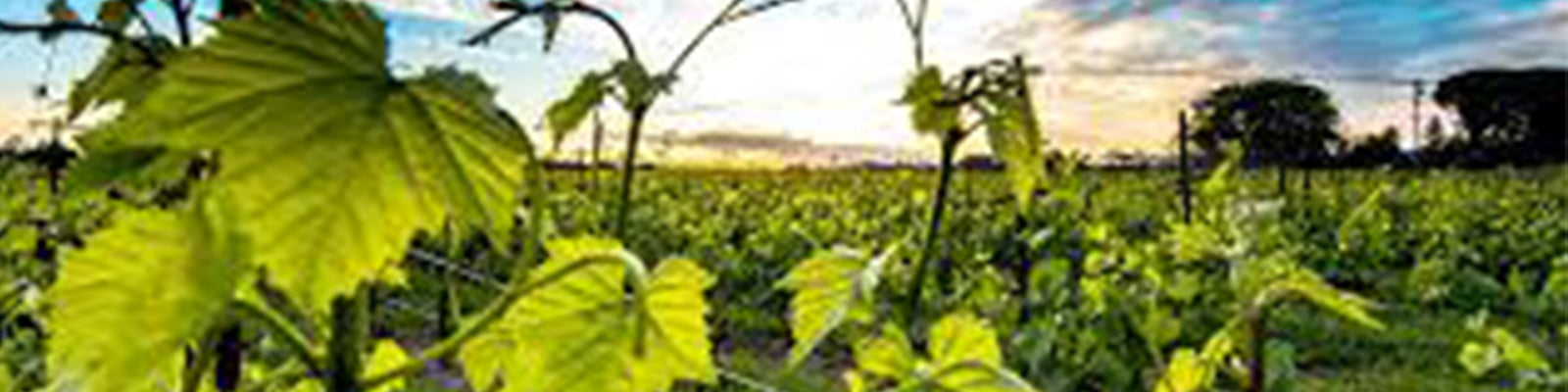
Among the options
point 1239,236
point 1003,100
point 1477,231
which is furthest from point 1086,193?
point 1003,100

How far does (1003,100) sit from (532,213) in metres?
0.48

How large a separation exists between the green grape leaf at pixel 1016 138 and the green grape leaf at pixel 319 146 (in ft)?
1.99

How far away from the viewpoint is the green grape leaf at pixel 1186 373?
1.97m

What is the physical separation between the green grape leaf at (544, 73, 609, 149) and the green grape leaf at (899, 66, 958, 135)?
0.19 m

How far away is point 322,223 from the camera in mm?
664

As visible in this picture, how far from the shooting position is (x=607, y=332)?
1.03m

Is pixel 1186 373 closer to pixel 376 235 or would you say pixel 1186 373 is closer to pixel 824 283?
pixel 824 283

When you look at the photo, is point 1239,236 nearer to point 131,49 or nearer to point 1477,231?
point 131,49

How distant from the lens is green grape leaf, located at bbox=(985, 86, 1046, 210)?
4.12ft

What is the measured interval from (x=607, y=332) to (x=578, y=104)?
0.26 meters

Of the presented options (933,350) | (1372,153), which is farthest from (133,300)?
(1372,153)

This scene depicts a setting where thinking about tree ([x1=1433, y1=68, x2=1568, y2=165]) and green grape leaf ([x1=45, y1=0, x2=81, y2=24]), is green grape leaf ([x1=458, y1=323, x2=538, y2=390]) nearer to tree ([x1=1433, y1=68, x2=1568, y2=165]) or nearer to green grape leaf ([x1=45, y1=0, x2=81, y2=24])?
green grape leaf ([x1=45, y1=0, x2=81, y2=24])

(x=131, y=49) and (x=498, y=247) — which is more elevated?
(x=131, y=49)

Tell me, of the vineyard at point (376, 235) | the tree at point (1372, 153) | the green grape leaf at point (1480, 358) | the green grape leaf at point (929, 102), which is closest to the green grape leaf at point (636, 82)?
the vineyard at point (376, 235)
